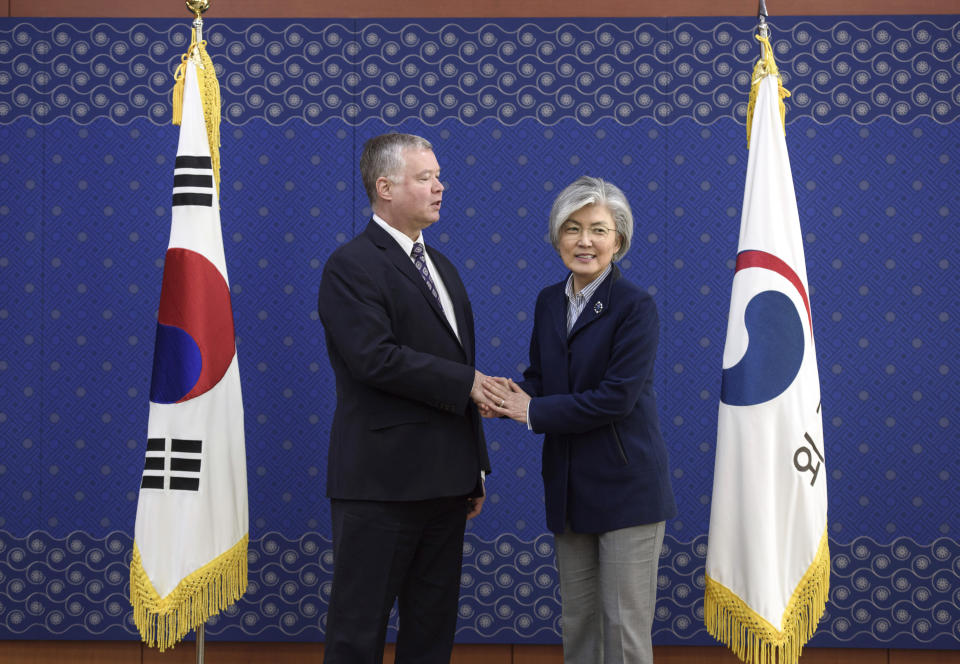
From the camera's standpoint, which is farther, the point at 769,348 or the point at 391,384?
the point at 769,348

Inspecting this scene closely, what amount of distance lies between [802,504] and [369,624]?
1.38 m

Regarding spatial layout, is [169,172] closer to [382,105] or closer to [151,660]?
[382,105]

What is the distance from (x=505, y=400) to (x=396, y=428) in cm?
Result: 32

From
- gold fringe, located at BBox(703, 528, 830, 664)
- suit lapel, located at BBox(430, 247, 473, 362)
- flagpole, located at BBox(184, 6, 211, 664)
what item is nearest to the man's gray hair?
suit lapel, located at BBox(430, 247, 473, 362)

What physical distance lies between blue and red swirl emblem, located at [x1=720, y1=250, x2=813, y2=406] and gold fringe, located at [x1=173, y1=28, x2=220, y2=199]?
1.88 meters

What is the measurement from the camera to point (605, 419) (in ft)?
6.55

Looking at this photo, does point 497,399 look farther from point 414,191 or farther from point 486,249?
point 486,249

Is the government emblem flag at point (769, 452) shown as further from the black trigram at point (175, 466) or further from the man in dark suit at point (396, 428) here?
the black trigram at point (175, 466)

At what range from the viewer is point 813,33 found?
3.04 meters

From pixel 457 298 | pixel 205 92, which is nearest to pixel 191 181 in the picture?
pixel 205 92

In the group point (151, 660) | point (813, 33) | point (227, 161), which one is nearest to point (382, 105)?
point (227, 161)

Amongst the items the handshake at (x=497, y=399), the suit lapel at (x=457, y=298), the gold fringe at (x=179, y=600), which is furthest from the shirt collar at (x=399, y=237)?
the gold fringe at (x=179, y=600)

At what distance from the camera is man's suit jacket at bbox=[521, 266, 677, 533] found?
1990 mm

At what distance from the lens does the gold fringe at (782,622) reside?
2.31 metres
